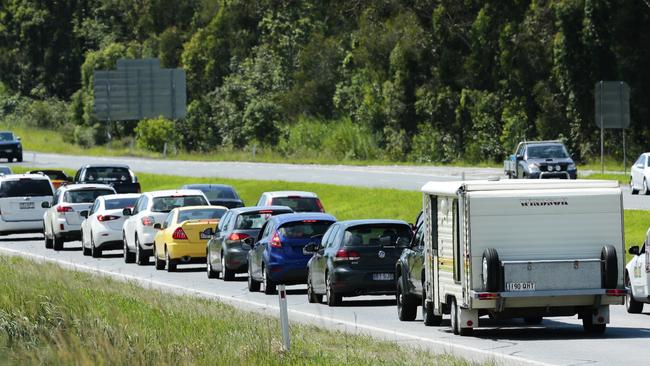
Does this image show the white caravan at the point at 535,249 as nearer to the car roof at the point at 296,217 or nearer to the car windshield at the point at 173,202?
the car roof at the point at 296,217

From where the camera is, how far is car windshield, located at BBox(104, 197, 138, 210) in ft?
132

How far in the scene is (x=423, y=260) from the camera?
21766 millimetres

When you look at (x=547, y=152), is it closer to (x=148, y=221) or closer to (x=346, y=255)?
(x=148, y=221)

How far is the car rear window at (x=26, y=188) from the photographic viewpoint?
150ft

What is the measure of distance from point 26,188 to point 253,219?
16.0m

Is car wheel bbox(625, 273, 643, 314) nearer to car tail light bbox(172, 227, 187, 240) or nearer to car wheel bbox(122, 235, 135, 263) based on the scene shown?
car tail light bbox(172, 227, 187, 240)

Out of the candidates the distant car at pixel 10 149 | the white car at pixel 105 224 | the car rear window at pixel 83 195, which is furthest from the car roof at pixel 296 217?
the distant car at pixel 10 149

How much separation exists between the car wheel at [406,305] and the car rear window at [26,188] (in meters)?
25.0

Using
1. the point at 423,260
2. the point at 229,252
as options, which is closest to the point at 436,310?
the point at 423,260

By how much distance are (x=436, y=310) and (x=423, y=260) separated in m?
0.98

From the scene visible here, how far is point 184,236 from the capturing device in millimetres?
34438

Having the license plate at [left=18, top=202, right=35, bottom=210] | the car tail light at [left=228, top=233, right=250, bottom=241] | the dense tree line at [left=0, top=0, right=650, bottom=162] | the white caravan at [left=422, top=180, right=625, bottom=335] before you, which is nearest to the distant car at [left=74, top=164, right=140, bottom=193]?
the license plate at [left=18, top=202, right=35, bottom=210]

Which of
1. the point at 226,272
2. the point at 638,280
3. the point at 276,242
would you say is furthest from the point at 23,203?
the point at 638,280

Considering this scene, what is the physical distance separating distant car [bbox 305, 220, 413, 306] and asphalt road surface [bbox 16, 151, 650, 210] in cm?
2281
